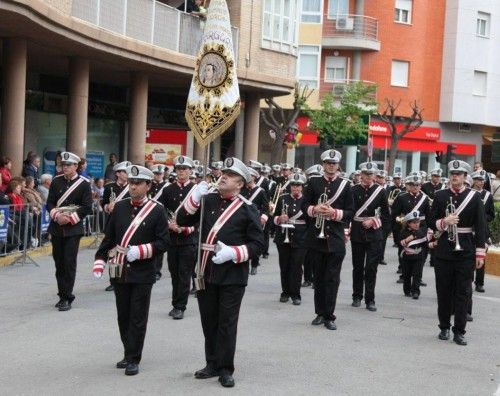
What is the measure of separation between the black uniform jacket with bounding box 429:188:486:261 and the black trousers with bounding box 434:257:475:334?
0.32ft

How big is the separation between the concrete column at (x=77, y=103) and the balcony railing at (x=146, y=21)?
1552 mm

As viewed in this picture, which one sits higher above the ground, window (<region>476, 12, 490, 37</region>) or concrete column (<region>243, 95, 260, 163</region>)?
window (<region>476, 12, 490, 37</region>)

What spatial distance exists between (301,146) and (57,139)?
1975 cm

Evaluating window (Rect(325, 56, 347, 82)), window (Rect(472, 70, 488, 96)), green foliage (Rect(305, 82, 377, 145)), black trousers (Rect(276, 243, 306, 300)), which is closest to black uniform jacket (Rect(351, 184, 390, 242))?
black trousers (Rect(276, 243, 306, 300))

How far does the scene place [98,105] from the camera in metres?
30.6

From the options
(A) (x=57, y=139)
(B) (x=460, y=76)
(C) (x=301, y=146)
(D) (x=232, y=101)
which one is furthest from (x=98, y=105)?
(B) (x=460, y=76)

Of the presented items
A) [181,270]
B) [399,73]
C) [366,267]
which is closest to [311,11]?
[399,73]

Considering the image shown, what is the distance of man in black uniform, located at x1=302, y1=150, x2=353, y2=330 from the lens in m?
11.4

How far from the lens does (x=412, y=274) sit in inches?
573

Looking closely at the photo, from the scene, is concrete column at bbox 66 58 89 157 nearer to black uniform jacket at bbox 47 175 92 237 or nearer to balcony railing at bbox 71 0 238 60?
balcony railing at bbox 71 0 238 60

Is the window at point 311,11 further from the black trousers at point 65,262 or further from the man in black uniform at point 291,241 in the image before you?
the black trousers at point 65,262

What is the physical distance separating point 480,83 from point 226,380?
149 ft

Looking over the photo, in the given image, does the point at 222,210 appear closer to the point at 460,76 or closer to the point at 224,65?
the point at 224,65

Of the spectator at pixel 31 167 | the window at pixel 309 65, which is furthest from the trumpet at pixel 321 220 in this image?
the window at pixel 309 65
